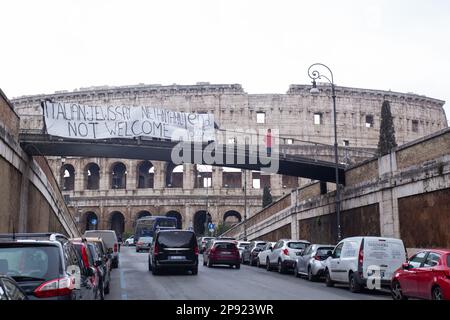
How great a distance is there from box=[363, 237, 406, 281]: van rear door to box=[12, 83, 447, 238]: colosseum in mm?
50080

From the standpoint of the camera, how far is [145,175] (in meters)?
74.0

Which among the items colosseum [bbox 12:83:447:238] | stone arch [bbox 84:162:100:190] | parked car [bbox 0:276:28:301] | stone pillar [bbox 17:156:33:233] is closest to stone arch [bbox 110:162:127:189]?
colosseum [bbox 12:83:447:238]

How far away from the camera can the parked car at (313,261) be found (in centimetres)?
2073

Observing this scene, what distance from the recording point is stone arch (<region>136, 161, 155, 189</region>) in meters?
72.2

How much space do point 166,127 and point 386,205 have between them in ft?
42.3

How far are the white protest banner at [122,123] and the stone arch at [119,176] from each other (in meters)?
42.4

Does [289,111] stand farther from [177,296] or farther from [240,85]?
[177,296]

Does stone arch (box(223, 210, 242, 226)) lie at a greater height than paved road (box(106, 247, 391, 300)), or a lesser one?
greater

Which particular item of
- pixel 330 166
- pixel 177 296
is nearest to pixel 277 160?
pixel 330 166

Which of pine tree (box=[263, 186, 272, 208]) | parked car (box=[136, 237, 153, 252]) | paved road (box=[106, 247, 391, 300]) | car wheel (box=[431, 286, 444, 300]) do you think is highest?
pine tree (box=[263, 186, 272, 208])

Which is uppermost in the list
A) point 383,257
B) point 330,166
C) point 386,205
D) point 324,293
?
point 330,166

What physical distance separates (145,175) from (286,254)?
5062cm

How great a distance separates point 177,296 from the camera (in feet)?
47.6

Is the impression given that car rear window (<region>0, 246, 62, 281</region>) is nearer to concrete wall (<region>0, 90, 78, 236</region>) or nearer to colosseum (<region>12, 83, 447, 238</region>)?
concrete wall (<region>0, 90, 78, 236</region>)
